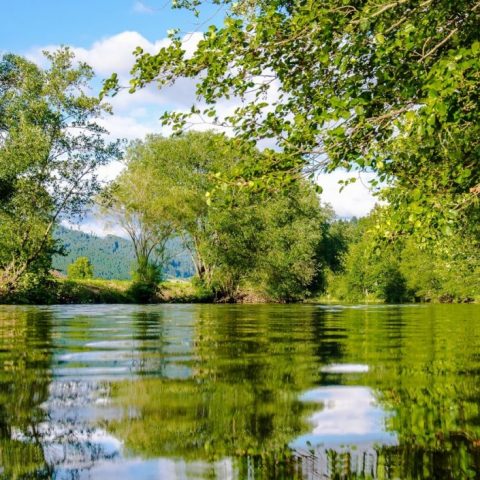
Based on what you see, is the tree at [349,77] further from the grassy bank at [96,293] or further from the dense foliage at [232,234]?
the dense foliage at [232,234]

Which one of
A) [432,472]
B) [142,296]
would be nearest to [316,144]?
[432,472]

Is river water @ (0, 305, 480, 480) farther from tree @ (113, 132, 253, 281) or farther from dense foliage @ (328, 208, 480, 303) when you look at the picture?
dense foliage @ (328, 208, 480, 303)

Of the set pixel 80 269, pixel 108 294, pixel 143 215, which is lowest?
pixel 108 294

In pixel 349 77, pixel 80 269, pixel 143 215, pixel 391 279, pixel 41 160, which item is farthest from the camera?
pixel 80 269

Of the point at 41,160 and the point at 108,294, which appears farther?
the point at 108,294

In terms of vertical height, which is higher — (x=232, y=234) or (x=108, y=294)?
(x=232, y=234)

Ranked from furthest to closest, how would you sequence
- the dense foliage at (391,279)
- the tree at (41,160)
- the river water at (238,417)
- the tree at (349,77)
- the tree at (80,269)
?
1. the tree at (80,269)
2. the dense foliage at (391,279)
3. the tree at (41,160)
4. the tree at (349,77)
5. the river water at (238,417)

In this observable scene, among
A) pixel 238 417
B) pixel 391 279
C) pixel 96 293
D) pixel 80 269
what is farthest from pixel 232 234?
pixel 238 417

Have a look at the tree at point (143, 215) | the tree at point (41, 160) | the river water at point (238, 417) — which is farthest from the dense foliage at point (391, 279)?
the river water at point (238, 417)

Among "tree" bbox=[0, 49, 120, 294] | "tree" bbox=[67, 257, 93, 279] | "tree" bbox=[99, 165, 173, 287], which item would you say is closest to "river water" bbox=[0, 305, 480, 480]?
"tree" bbox=[0, 49, 120, 294]

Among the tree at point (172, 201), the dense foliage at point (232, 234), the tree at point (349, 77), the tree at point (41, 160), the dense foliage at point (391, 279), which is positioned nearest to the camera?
the tree at point (349, 77)

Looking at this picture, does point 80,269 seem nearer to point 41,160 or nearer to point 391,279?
point 391,279

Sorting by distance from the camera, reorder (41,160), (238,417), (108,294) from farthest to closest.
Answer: (108,294) < (41,160) < (238,417)

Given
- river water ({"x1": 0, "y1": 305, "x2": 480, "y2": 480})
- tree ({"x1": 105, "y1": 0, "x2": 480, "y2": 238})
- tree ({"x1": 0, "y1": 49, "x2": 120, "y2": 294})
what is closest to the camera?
river water ({"x1": 0, "y1": 305, "x2": 480, "y2": 480})
